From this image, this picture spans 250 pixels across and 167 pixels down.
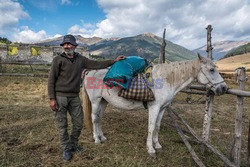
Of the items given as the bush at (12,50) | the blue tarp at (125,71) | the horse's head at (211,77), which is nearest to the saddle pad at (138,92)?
the blue tarp at (125,71)

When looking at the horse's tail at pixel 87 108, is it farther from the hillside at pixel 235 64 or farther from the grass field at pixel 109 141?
the hillside at pixel 235 64

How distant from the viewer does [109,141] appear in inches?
180

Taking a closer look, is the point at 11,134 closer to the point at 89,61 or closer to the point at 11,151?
the point at 11,151

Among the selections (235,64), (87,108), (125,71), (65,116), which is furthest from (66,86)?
(235,64)

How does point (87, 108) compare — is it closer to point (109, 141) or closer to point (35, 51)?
point (109, 141)

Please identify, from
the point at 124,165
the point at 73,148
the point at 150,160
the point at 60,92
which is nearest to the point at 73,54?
the point at 60,92

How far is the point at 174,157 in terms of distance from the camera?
3902 mm

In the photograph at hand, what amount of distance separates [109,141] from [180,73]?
7.51 ft

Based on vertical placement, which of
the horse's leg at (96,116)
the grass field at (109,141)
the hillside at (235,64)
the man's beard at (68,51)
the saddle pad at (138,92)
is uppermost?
the hillside at (235,64)

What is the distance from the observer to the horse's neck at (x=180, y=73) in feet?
12.6

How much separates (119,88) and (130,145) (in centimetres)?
138

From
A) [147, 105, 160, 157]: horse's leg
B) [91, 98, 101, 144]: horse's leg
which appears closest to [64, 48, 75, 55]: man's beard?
[91, 98, 101, 144]: horse's leg

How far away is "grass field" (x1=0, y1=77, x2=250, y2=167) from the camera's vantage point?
12.0 ft

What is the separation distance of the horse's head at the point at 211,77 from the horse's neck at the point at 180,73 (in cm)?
12
